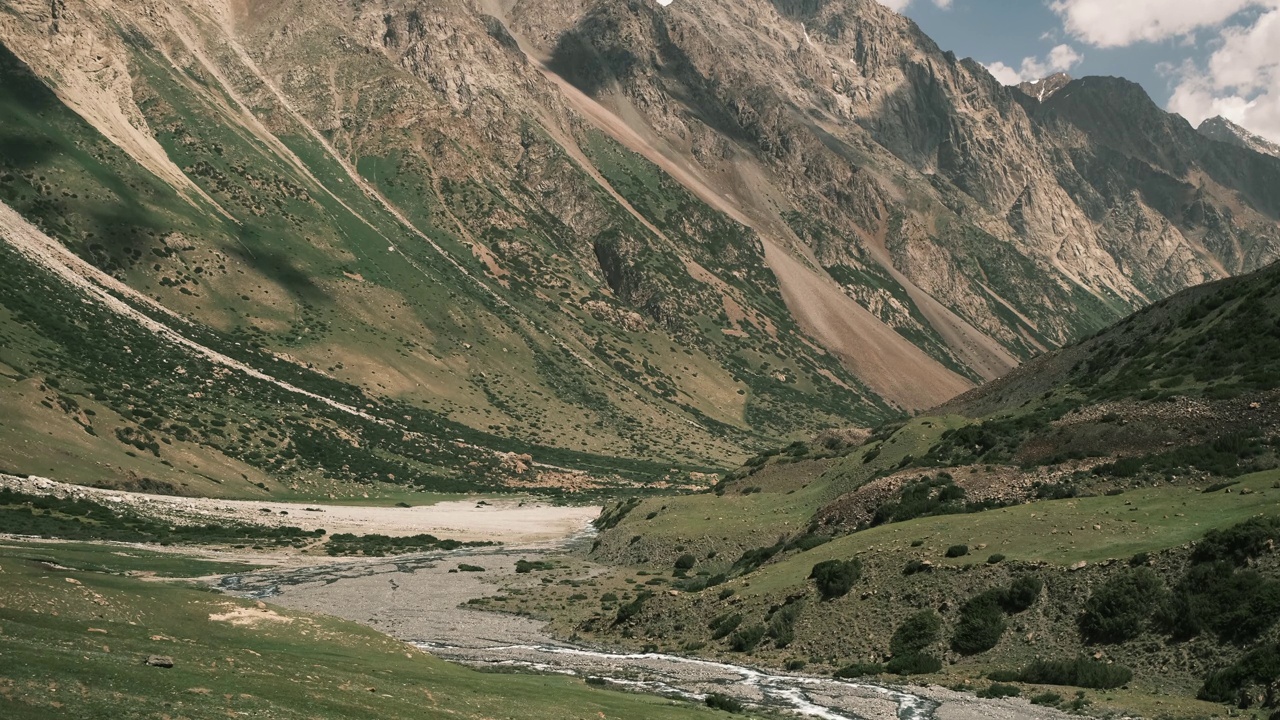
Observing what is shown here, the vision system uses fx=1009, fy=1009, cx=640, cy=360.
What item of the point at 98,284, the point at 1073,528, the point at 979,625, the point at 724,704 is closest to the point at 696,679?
the point at 724,704

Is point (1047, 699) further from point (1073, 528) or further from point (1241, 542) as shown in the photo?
point (1073, 528)

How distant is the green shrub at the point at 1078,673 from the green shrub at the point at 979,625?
2.35m

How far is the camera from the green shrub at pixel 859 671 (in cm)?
3850

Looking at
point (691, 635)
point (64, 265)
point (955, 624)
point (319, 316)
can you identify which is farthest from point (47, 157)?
point (955, 624)

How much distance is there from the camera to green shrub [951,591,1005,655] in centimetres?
3866

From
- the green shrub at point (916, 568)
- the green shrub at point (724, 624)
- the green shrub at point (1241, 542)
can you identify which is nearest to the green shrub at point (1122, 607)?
the green shrub at point (1241, 542)

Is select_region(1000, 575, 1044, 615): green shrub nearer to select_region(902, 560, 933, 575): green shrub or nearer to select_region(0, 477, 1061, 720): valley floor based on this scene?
select_region(902, 560, 933, 575): green shrub

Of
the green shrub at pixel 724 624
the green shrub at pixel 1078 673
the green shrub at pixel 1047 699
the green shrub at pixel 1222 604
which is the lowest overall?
the green shrub at pixel 724 624

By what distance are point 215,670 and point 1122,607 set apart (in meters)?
30.0

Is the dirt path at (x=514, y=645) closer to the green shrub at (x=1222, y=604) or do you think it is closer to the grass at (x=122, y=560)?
the grass at (x=122, y=560)

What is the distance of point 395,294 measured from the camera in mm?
193375

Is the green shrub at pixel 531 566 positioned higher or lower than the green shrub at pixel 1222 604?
lower

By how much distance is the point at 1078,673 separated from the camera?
114 feet

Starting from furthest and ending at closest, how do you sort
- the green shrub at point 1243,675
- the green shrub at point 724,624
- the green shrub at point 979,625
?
the green shrub at point 724,624 < the green shrub at point 979,625 < the green shrub at point 1243,675
